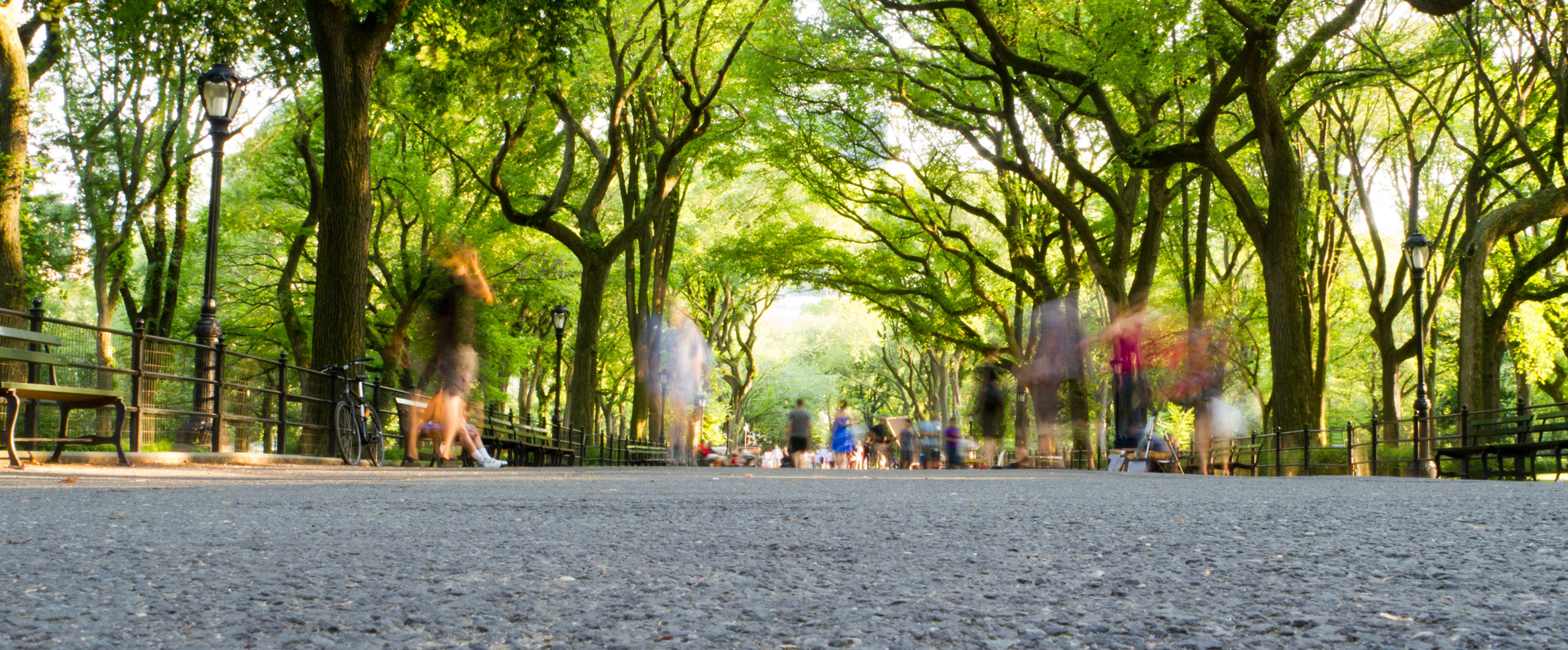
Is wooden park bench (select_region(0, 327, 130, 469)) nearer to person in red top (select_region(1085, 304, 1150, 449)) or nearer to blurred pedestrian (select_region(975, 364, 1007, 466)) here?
person in red top (select_region(1085, 304, 1150, 449))

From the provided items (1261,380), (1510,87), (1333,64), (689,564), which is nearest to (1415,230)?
(1510,87)

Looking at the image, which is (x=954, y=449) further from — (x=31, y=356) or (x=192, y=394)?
(x=31, y=356)

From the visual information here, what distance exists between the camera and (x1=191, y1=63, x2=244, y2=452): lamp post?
12273mm

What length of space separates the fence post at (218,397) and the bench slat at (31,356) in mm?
2381

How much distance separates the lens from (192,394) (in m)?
13.0

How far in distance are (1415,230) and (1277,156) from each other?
6089 mm

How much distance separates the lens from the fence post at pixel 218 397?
1156 cm

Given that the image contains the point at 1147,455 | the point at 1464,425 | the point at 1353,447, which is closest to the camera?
the point at 1464,425

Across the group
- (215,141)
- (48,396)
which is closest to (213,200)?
(215,141)

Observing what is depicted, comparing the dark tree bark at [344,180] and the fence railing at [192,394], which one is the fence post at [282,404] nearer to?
the fence railing at [192,394]

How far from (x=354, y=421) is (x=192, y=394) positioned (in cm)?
203

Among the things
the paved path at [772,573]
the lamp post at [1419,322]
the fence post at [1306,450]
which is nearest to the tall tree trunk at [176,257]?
the paved path at [772,573]

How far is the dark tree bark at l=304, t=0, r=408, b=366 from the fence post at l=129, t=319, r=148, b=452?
2337 millimetres

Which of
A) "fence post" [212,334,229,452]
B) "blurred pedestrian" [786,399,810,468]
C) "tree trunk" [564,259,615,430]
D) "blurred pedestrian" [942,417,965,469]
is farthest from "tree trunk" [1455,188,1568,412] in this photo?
"fence post" [212,334,229,452]
